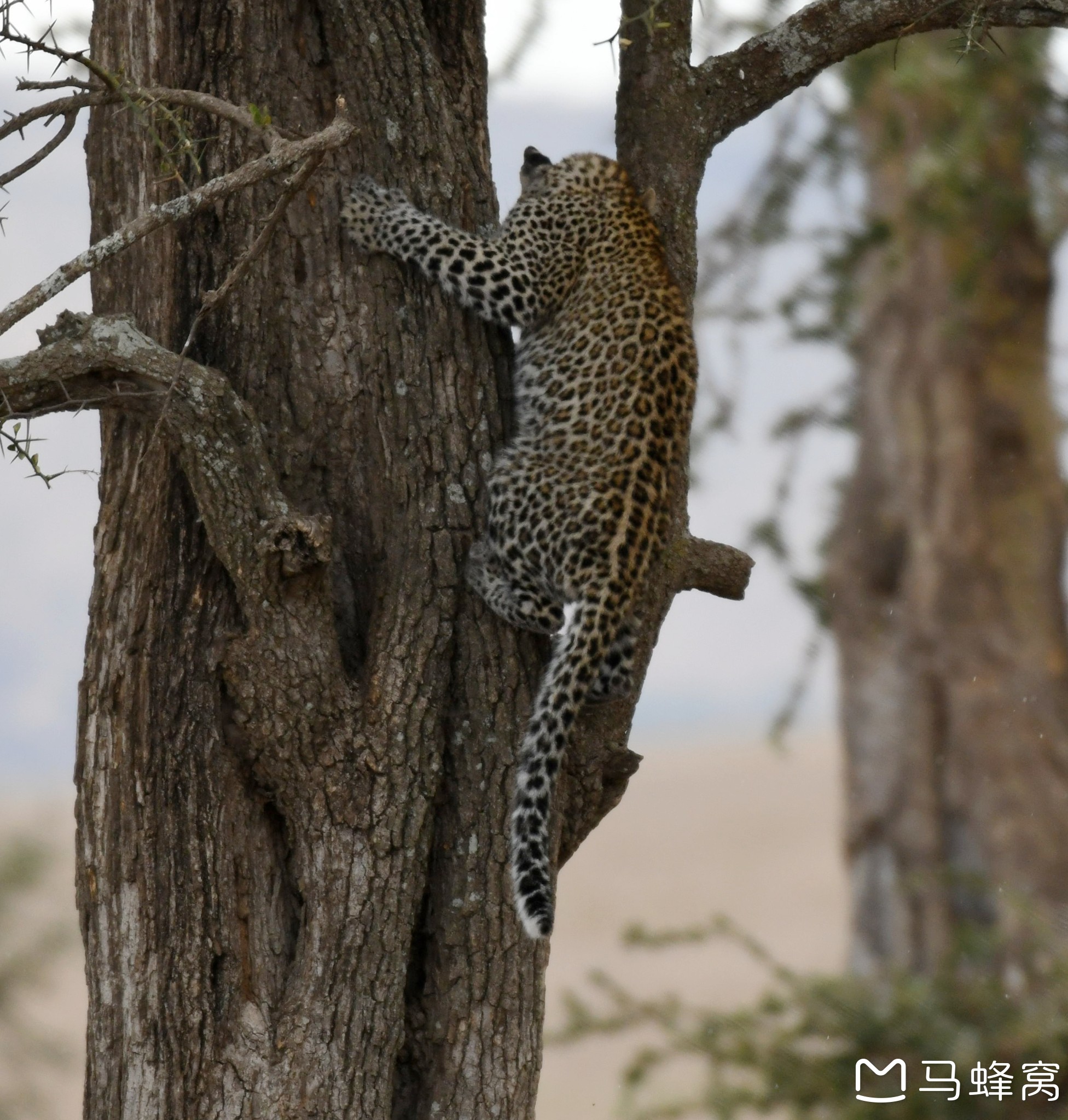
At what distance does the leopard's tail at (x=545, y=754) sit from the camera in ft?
11.4

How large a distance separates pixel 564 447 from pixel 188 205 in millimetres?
1354

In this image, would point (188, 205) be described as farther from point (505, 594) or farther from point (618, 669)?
point (618, 669)

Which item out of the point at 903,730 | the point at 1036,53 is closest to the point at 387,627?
the point at 1036,53

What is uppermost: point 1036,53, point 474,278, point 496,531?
point 1036,53

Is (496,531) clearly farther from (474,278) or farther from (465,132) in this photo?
(465,132)

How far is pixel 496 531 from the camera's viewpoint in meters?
3.85

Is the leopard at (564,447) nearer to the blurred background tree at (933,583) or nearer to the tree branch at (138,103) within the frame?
the tree branch at (138,103)

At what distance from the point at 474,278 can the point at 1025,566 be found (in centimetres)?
686

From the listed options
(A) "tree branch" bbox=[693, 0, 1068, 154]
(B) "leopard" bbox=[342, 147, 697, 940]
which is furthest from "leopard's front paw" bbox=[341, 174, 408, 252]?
(A) "tree branch" bbox=[693, 0, 1068, 154]

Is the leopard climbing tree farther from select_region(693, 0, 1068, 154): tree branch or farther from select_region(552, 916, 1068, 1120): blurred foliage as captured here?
select_region(552, 916, 1068, 1120): blurred foliage

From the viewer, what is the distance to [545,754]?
11.8ft

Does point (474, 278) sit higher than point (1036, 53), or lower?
lower

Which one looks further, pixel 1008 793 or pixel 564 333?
pixel 1008 793

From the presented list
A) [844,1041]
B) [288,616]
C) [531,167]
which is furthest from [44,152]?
[844,1041]
